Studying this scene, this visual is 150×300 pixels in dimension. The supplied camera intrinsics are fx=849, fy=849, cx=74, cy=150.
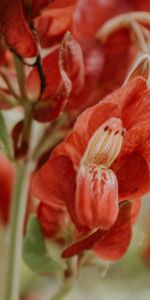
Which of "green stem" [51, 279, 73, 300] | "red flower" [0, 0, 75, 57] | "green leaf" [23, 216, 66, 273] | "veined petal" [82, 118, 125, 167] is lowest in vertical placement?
"green stem" [51, 279, 73, 300]

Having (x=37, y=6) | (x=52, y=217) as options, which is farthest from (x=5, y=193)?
(x=37, y=6)

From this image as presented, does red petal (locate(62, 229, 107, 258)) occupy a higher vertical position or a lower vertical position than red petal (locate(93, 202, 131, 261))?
higher

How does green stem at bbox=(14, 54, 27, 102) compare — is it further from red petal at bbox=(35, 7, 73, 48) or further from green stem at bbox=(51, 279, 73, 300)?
green stem at bbox=(51, 279, 73, 300)

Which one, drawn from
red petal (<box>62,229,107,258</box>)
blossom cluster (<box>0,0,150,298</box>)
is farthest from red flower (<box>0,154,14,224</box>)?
red petal (<box>62,229,107,258</box>)

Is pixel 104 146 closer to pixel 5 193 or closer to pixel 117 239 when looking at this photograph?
pixel 117 239

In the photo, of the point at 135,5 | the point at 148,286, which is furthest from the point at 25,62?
the point at 148,286

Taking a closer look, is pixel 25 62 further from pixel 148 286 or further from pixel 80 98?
pixel 148 286

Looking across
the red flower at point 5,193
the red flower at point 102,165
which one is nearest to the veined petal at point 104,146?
the red flower at point 102,165

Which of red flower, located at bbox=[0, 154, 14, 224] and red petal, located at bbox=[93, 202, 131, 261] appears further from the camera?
red flower, located at bbox=[0, 154, 14, 224]
